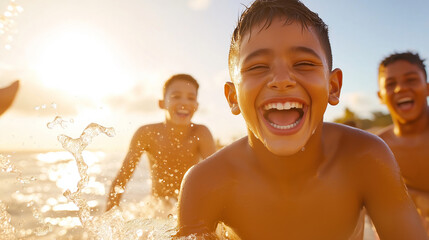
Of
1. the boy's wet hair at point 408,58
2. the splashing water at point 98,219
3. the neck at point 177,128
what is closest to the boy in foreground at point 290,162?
the splashing water at point 98,219

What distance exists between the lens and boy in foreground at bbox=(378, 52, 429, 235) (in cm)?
455

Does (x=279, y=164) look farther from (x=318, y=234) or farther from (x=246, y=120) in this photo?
(x=318, y=234)

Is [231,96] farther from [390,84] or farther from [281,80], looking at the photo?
[390,84]

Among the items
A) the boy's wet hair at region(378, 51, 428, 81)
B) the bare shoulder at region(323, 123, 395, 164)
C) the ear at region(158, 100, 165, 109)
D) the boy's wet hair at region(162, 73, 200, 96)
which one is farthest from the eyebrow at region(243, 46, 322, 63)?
the ear at region(158, 100, 165, 109)

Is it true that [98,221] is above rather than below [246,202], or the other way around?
below

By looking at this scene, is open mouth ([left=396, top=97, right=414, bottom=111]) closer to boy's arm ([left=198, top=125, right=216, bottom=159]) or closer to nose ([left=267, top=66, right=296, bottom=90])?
boy's arm ([left=198, top=125, right=216, bottom=159])

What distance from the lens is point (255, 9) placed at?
7.39ft

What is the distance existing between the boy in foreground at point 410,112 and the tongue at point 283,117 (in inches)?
129

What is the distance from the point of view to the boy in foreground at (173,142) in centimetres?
523

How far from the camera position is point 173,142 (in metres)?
5.29

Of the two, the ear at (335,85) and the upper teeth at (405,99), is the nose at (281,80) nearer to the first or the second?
the ear at (335,85)

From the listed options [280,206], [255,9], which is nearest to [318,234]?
[280,206]

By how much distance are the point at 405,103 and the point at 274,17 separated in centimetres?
334

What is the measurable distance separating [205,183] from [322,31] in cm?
118
